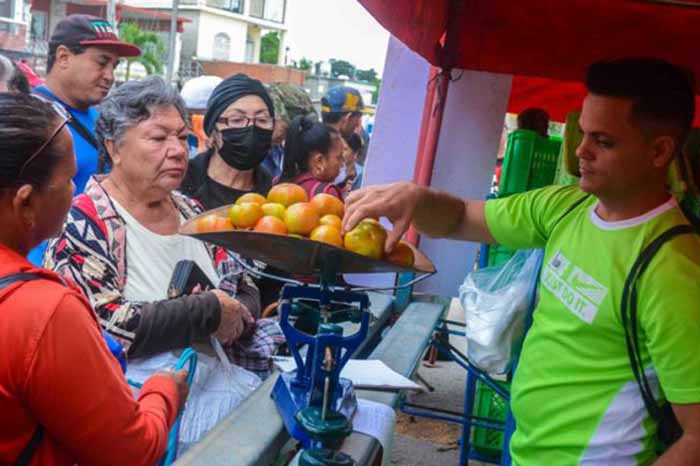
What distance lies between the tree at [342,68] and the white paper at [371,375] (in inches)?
2528

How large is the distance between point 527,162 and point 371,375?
1.54m

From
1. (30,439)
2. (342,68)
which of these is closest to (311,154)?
(30,439)

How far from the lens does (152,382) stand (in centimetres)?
160

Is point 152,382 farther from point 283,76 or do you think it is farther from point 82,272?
point 283,76

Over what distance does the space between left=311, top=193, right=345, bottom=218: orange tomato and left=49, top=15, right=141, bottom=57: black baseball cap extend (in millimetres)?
2497

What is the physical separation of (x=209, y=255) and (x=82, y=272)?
50cm

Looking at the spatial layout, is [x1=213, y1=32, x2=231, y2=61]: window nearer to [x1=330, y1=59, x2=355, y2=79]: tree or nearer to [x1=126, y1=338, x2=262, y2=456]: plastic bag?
[x1=330, y1=59, x2=355, y2=79]: tree

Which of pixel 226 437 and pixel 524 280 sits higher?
pixel 524 280

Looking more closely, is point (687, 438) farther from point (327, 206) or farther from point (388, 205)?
point (327, 206)

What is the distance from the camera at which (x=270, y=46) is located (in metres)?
67.6

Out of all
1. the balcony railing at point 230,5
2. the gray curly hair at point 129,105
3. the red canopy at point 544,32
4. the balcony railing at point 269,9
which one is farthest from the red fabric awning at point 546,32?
the balcony railing at point 269,9

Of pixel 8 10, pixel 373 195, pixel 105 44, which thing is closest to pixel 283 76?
pixel 8 10

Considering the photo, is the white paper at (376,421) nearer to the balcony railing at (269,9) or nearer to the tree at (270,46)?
the balcony railing at (269,9)

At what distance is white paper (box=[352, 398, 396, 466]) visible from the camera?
6.64 feet
